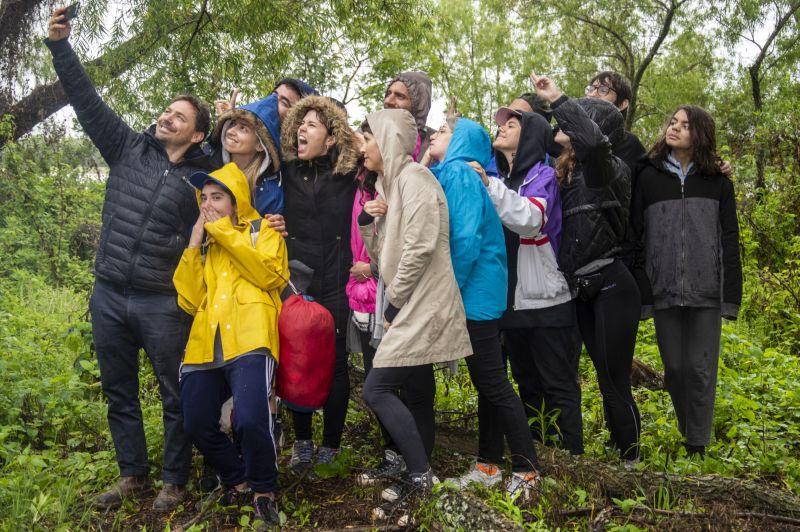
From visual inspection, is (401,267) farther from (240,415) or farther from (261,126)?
(261,126)

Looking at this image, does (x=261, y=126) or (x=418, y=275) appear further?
(x=261, y=126)

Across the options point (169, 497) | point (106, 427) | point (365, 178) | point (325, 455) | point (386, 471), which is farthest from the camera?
point (106, 427)

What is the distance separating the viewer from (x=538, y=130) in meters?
4.17

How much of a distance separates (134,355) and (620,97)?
3604 mm

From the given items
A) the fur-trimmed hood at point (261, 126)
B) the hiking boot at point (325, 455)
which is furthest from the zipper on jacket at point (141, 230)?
the hiking boot at point (325, 455)

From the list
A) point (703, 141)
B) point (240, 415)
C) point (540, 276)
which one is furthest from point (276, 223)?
point (703, 141)

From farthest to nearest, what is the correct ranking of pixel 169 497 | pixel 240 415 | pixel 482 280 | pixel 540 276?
pixel 540 276, pixel 169 497, pixel 482 280, pixel 240 415

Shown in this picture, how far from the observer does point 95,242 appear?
12.8 metres

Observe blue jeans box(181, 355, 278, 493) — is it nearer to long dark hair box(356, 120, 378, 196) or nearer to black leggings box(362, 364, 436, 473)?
black leggings box(362, 364, 436, 473)

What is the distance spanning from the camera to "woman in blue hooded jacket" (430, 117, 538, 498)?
3766 mm

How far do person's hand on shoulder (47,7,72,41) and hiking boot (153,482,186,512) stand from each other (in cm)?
262

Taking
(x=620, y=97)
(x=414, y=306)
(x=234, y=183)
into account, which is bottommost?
(x=414, y=306)

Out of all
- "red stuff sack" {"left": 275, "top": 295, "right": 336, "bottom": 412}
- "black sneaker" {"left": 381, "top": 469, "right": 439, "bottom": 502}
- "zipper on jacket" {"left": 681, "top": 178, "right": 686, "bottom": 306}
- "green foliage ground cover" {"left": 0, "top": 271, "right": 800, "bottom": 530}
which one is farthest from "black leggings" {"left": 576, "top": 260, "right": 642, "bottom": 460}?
"red stuff sack" {"left": 275, "top": 295, "right": 336, "bottom": 412}

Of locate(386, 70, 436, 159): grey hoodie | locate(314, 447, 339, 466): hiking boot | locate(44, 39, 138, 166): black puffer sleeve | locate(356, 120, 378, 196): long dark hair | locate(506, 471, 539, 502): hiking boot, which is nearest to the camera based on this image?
locate(506, 471, 539, 502): hiking boot
